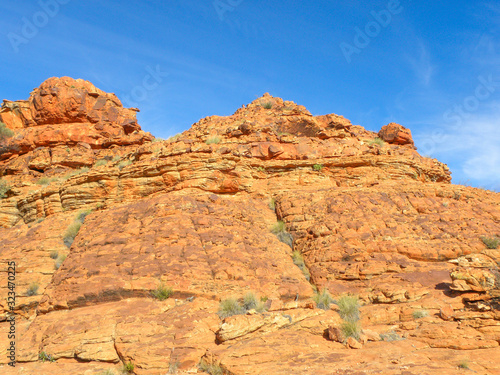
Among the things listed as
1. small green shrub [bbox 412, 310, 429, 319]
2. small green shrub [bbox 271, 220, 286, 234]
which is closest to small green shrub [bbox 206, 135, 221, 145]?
small green shrub [bbox 271, 220, 286, 234]

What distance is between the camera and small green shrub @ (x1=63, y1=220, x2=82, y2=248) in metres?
12.5

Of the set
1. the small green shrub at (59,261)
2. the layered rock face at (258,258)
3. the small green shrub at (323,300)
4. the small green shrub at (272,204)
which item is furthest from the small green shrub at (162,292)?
the small green shrub at (272,204)

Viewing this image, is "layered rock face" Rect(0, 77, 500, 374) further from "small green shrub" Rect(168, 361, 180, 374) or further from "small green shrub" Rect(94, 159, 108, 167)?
"small green shrub" Rect(94, 159, 108, 167)

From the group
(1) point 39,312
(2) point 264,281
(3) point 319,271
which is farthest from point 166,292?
(3) point 319,271

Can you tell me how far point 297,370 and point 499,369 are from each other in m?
3.64

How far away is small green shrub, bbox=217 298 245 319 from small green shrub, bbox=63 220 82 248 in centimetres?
671

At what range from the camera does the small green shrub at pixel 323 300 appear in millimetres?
9172

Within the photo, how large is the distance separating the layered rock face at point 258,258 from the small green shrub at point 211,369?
0.03 metres

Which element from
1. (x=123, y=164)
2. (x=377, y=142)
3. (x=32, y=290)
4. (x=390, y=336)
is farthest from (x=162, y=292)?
(x=377, y=142)

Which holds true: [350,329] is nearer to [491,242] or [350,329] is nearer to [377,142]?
[491,242]

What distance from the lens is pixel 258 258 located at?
35.7 ft

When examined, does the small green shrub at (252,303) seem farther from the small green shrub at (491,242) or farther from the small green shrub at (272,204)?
the small green shrub at (491,242)

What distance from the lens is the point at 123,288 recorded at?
9.16m

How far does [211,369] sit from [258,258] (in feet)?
14.3
